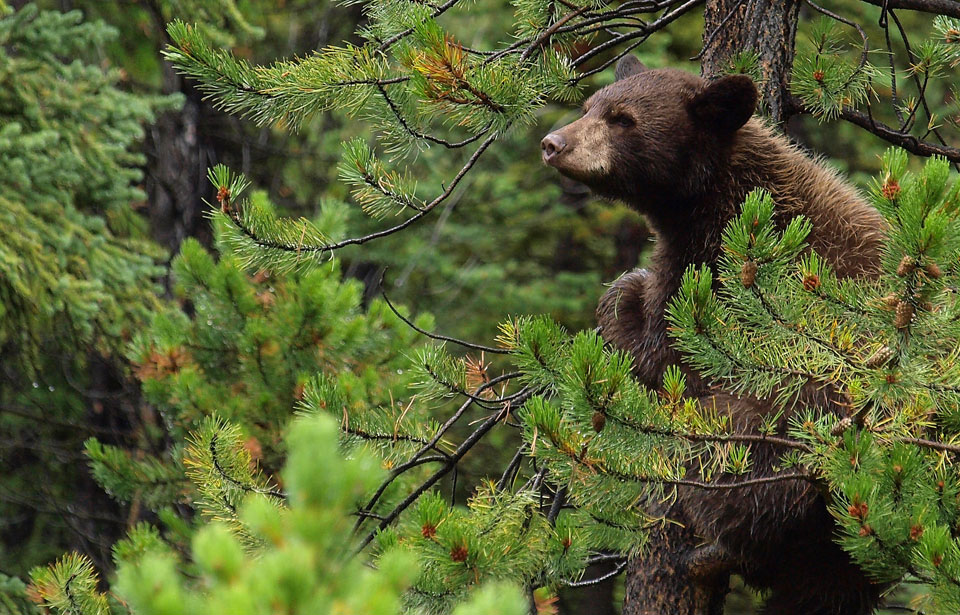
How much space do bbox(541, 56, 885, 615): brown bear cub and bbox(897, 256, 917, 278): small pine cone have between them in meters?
1.27

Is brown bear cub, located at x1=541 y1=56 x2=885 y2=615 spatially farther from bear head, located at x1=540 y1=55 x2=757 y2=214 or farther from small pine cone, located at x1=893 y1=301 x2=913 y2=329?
small pine cone, located at x1=893 y1=301 x2=913 y2=329

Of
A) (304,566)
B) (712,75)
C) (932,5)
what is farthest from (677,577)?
(304,566)

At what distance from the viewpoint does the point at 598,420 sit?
2777 mm

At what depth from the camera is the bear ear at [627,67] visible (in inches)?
183

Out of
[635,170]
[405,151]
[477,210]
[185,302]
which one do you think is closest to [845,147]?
[477,210]

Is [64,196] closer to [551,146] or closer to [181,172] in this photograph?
[181,172]

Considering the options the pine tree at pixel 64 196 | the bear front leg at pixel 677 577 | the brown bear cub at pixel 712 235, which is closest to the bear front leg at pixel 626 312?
the brown bear cub at pixel 712 235

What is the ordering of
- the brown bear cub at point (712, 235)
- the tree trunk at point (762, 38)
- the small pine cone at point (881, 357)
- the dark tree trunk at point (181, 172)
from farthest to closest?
the dark tree trunk at point (181, 172) < the tree trunk at point (762, 38) < the brown bear cub at point (712, 235) < the small pine cone at point (881, 357)

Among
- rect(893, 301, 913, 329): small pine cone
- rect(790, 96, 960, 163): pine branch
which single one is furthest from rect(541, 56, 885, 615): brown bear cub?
rect(893, 301, 913, 329): small pine cone

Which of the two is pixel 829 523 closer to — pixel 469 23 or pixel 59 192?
pixel 59 192

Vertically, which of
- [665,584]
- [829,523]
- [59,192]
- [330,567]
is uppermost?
[330,567]

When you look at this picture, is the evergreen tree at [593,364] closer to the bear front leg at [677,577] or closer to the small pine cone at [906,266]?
the small pine cone at [906,266]

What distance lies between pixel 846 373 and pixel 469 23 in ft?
38.5

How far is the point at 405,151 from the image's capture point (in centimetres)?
377
